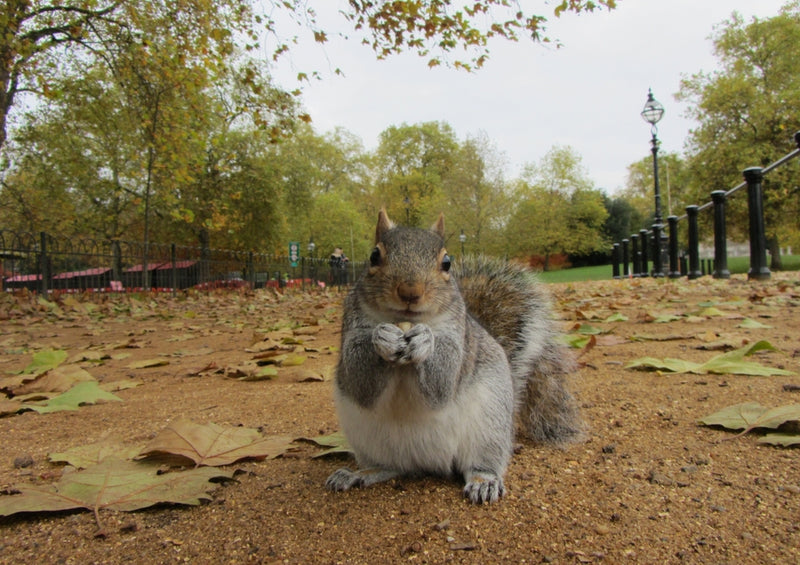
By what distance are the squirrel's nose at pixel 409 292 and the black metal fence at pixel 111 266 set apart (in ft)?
19.3

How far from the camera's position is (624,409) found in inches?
76.8

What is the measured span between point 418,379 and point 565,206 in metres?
41.0

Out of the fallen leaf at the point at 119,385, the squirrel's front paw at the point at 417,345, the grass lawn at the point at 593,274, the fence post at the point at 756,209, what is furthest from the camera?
the grass lawn at the point at 593,274

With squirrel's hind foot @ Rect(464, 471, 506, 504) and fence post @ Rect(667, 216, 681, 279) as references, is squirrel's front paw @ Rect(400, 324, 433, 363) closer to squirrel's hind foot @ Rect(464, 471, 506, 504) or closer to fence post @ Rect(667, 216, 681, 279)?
squirrel's hind foot @ Rect(464, 471, 506, 504)

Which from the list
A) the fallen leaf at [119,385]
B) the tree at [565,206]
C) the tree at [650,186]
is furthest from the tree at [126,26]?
the tree at [650,186]

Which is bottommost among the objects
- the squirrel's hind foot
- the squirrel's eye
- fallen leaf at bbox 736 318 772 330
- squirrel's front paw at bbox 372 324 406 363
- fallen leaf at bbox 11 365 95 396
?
the squirrel's hind foot

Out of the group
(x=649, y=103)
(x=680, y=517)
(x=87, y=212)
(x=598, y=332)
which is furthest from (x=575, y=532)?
(x=87, y=212)

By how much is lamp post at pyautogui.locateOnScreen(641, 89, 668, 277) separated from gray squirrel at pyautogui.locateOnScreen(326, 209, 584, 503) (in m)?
11.7

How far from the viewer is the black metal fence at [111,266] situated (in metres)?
9.05

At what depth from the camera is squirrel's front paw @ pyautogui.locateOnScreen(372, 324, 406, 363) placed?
3.76 ft

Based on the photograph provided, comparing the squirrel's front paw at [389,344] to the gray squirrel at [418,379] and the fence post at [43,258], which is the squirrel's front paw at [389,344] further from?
the fence post at [43,258]

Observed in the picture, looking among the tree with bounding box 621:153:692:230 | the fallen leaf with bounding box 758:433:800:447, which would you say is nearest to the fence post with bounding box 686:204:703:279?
the fallen leaf with bounding box 758:433:800:447

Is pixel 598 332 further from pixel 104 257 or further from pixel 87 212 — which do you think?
pixel 87 212

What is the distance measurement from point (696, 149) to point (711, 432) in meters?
25.5
